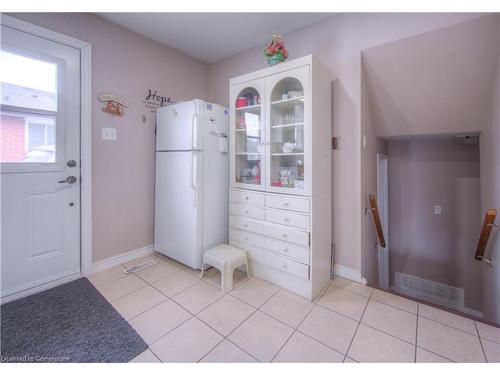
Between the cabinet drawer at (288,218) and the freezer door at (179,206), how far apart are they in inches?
28.3

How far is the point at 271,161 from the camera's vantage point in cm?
213

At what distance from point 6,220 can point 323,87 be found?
2.78 m

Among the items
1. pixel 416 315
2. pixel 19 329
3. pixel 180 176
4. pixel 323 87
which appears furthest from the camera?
pixel 180 176

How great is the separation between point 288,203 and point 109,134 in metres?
1.90

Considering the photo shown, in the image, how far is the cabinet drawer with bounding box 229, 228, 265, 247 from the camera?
219 cm

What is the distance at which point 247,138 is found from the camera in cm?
243

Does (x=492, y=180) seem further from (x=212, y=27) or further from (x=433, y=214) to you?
(x=212, y=27)

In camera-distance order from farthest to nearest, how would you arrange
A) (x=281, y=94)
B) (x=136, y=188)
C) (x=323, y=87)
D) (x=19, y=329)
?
1. (x=136, y=188)
2. (x=281, y=94)
3. (x=323, y=87)
4. (x=19, y=329)

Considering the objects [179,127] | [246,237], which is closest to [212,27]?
[179,127]

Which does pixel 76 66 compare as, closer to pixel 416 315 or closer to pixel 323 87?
pixel 323 87

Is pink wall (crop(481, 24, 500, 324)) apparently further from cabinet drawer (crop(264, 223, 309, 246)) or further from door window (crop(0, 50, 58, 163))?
door window (crop(0, 50, 58, 163))

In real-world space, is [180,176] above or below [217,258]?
above
